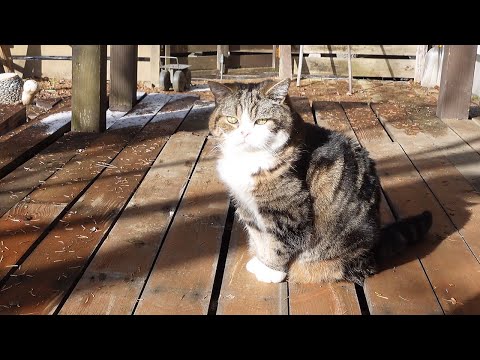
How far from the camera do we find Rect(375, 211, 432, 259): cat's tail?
95.4 inches

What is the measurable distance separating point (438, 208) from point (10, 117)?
3.34 m

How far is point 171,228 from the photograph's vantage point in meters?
2.69

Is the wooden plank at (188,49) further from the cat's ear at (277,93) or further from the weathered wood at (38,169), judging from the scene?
the cat's ear at (277,93)

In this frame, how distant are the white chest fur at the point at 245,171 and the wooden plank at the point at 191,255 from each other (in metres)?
0.31

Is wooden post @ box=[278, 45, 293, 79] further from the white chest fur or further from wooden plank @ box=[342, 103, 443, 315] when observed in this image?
the white chest fur

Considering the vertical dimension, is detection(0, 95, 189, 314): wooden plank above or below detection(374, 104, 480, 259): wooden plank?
below

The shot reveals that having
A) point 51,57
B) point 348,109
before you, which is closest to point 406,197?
point 348,109

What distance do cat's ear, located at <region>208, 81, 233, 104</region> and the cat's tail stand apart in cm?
90

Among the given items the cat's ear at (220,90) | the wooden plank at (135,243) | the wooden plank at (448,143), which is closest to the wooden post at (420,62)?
the wooden plank at (448,143)

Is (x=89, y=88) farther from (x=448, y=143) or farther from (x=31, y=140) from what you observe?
(x=448, y=143)

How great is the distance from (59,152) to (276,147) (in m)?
1.97

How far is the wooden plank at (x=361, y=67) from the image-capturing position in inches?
351

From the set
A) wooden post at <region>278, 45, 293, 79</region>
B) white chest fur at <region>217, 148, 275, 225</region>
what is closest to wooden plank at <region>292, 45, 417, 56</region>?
wooden post at <region>278, 45, 293, 79</region>
